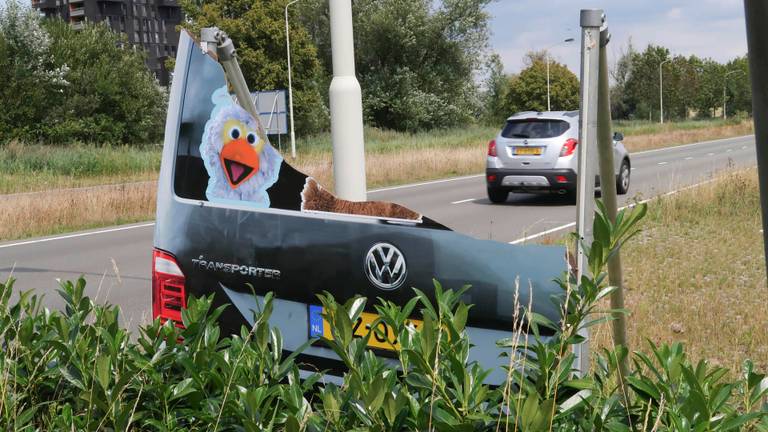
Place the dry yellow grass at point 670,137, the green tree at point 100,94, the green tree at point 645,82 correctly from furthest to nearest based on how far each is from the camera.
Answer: the green tree at point 645,82 < the green tree at point 100,94 < the dry yellow grass at point 670,137

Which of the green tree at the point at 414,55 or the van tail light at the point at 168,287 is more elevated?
the green tree at the point at 414,55

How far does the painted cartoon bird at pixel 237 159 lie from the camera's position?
2.99 m

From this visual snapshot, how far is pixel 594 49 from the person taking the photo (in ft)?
9.41

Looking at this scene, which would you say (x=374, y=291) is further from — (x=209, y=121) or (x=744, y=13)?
(x=744, y=13)

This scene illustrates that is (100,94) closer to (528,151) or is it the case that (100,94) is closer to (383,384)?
(528,151)

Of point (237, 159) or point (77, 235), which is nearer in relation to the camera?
point (237, 159)

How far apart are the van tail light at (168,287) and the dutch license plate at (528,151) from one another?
13.0m

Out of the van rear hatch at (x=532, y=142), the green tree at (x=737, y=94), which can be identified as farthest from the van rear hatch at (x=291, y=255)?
the green tree at (x=737, y=94)

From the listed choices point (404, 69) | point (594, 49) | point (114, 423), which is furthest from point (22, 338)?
point (404, 69)

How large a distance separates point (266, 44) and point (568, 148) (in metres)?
36.3

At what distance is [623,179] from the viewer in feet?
60.0

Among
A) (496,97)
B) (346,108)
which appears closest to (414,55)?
(496,97)

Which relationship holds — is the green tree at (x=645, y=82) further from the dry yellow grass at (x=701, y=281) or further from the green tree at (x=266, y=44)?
the dry yellow grass at (x=701, y=281)

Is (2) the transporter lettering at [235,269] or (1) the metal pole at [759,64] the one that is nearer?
(1) the metal pole at [759,64]
